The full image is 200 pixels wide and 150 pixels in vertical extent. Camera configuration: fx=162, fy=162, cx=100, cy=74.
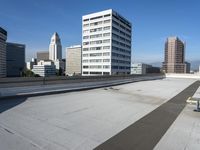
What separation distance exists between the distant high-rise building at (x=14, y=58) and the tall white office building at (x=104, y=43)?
66556 mm

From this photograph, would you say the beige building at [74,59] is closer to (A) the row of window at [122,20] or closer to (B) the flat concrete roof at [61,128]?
(A) the row of window at [122,20]

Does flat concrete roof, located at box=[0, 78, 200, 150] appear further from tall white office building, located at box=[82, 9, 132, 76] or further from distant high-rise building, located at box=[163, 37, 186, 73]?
→ distant high-rise building, located at box=[163, 37, 186, 73]

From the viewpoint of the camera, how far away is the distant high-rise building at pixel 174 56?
110 metres

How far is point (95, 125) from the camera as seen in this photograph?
195 inches

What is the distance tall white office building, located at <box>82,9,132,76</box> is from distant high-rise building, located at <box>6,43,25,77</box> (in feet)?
218

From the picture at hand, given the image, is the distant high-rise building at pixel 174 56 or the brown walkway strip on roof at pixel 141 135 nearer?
the brown walkway strip on roof at pixel 141 135

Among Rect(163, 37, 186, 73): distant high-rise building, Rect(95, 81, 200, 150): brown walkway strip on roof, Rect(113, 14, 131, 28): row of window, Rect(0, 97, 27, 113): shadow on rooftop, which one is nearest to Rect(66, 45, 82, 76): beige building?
Rect(113, 14, 131, 28): row of window

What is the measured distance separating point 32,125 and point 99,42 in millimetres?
76255

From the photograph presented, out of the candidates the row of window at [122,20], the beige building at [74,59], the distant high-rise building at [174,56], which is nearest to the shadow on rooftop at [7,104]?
the row of window at [122,20]

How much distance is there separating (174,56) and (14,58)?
119987mm

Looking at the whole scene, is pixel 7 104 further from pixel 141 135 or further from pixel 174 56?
pixel 174 56

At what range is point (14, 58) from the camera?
128 meters

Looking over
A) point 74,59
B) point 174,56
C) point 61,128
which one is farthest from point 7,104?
point 74,59

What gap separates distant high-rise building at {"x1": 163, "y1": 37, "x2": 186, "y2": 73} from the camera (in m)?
110
